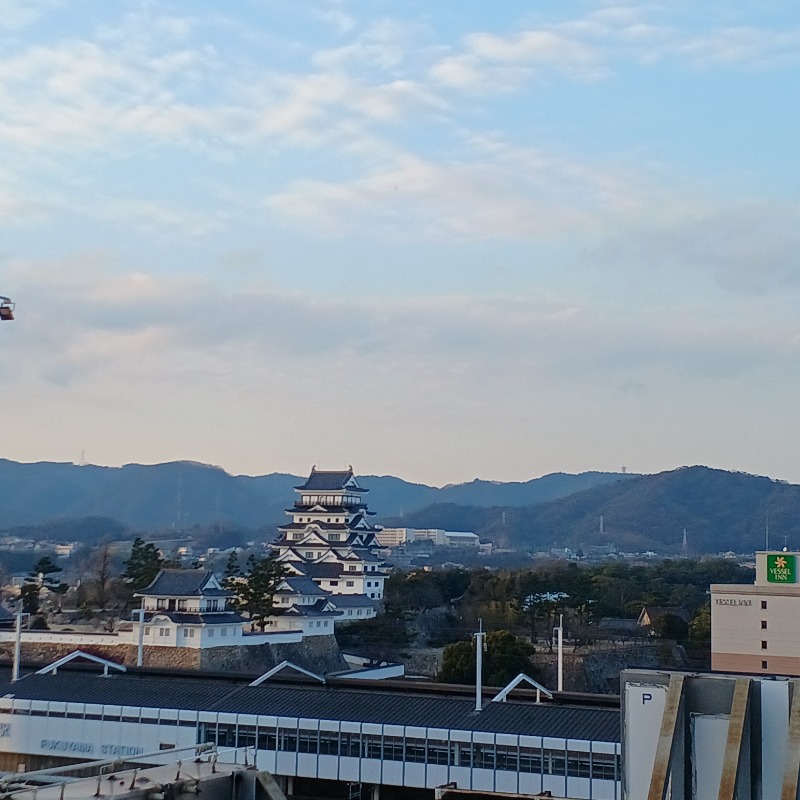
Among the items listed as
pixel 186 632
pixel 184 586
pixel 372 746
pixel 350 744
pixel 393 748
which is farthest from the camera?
pixel 184 586

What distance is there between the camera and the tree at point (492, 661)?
104 feet

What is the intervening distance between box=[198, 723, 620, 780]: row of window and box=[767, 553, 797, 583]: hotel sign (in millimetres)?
24344

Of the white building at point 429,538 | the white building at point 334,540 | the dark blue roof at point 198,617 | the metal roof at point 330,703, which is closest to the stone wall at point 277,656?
the dark blue roof at point 198,617

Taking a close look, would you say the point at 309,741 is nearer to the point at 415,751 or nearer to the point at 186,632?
the point at 415,751

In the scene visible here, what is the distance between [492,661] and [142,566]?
706 inches

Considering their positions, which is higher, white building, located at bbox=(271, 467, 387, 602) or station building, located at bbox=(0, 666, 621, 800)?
white building, located at bbox=(271, 467, 387, 602)

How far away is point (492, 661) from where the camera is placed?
108 feet

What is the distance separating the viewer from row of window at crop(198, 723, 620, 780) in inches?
660

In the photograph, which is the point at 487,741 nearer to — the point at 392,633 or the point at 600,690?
the point at 600,690

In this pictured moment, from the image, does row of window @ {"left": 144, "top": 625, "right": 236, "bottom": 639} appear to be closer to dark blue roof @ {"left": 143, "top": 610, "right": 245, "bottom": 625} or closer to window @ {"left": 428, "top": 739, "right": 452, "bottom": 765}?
dark blue roof @ {"left": 143, "top": 610, "right": 245, "bottom": 625}

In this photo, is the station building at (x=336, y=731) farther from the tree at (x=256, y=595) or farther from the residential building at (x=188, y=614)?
the tree at (x=256, y=595)

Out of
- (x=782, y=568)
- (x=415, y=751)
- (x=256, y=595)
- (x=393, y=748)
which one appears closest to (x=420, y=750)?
(x=415, y=751)

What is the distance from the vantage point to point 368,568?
5341cm

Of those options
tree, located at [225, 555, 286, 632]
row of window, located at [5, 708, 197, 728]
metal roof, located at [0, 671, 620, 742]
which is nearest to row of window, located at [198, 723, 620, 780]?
metal roof, located at [0, 671, 620, 742]
